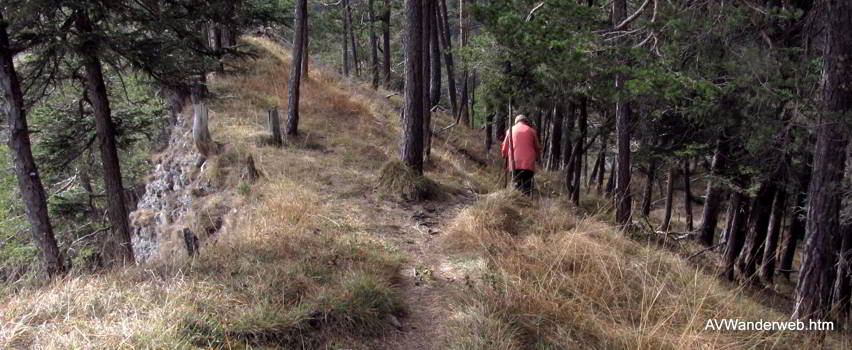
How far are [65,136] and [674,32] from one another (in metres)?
10.5

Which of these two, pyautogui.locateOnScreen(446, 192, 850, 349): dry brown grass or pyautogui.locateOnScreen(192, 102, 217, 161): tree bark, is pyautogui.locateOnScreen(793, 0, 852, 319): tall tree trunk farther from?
pyautogui.locateOnScreen(192, 102, 217, 161): tree bark

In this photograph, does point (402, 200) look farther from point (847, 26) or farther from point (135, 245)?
point (135, 245)

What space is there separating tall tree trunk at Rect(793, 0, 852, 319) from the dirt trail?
376 cm

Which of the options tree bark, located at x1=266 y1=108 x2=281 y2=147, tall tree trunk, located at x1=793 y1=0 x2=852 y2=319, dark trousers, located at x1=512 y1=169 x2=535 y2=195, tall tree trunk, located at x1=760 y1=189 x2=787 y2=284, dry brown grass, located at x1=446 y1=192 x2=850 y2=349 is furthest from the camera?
tree bark, located at x1=266 y1=108 x2=281 y2=147

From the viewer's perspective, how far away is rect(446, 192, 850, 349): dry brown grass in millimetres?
3980

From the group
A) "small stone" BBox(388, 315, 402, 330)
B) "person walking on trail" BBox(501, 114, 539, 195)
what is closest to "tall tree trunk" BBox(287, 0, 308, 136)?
"person walking on trail" BBox(501, 114, 539, 195)

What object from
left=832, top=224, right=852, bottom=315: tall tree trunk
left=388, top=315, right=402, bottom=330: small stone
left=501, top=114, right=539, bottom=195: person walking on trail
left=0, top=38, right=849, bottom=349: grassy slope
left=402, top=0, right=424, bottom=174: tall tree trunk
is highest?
left=402, top=0, right=424, bottom=174: tall tree trunk

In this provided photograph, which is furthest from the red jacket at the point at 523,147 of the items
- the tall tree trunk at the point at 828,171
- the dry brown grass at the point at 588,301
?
the tall tree trunk at the point at 828,171

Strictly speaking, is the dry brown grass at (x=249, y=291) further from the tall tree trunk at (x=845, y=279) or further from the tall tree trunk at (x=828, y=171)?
the tall tree trunk at (x=845, y=279)

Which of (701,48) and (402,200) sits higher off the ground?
(701,48)

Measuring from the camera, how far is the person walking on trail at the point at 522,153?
907cm

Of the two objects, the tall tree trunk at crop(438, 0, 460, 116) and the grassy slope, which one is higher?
the tall tree trunk at crop(438, 0, 460, 116)

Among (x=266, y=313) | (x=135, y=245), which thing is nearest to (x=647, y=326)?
(x=266, y=313)

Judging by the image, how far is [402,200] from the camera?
862cm
